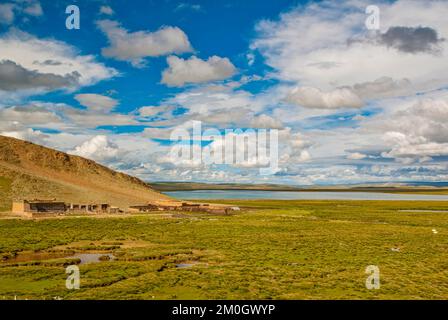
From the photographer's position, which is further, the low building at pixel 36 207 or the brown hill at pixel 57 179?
the brown hill at pixel 57 179

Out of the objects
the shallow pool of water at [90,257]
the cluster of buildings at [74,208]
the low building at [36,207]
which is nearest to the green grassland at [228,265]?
the shallow pool of water at [90,257]

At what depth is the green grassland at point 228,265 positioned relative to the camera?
2330 centimetres

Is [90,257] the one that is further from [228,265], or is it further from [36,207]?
[36,207]

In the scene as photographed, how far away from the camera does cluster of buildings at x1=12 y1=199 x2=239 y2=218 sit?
265 ft

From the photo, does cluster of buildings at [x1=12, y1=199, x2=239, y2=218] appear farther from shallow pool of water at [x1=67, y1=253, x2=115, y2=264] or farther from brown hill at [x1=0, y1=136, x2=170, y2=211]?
shallow pool of water at [x1=67, y1=253, x2=115, y2=264]

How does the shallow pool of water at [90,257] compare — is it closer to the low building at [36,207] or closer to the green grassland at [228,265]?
the green grassland at [228,265]

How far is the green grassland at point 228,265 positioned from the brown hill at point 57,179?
65065 millimetres

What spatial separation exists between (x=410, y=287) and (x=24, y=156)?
15162 cm

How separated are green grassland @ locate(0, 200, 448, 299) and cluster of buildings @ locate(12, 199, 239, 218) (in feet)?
88.9

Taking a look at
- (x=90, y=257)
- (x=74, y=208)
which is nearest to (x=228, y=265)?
(x=90, y=257)

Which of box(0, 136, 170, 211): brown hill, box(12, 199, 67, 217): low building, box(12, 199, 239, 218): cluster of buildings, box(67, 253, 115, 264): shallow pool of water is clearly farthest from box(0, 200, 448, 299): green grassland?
box(0, 136, 170, 211): brown hill

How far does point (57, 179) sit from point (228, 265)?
421 ft
